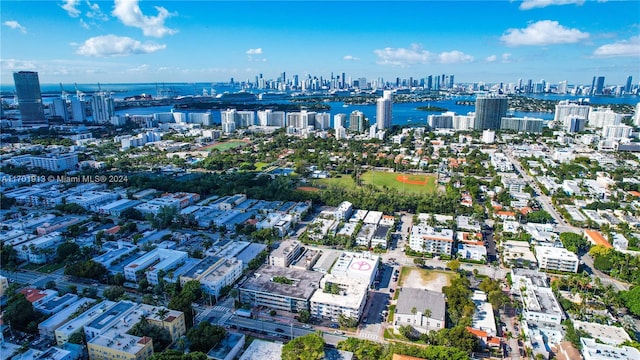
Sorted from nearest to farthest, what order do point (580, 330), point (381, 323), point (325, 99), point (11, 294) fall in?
point (580, 330)
point (381, 323)
point (11, 294)
point (325, 99)

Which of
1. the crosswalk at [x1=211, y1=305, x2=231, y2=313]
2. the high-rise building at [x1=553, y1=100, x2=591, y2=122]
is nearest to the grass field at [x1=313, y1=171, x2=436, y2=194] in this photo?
the crosswalk at [x1=211, y1=305, x2=231, y2=313]

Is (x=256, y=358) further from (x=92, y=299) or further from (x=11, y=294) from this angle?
(x=11, y=294)

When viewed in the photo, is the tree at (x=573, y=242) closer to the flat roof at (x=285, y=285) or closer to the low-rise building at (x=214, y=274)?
the flat roof at (x=285, y=285)

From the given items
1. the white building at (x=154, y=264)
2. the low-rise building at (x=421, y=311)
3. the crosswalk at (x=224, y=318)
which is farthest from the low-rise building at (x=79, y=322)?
the low-rise building at (x=421, y=311)

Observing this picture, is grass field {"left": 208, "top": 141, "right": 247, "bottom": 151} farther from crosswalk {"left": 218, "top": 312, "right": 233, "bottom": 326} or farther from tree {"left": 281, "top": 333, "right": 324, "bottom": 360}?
tree {"left": 281, "top": 333, "right": 324, "bottom": 360}

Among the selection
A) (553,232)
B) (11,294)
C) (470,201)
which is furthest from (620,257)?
(11,294)

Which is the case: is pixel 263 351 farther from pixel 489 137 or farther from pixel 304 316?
pixel 489 137
